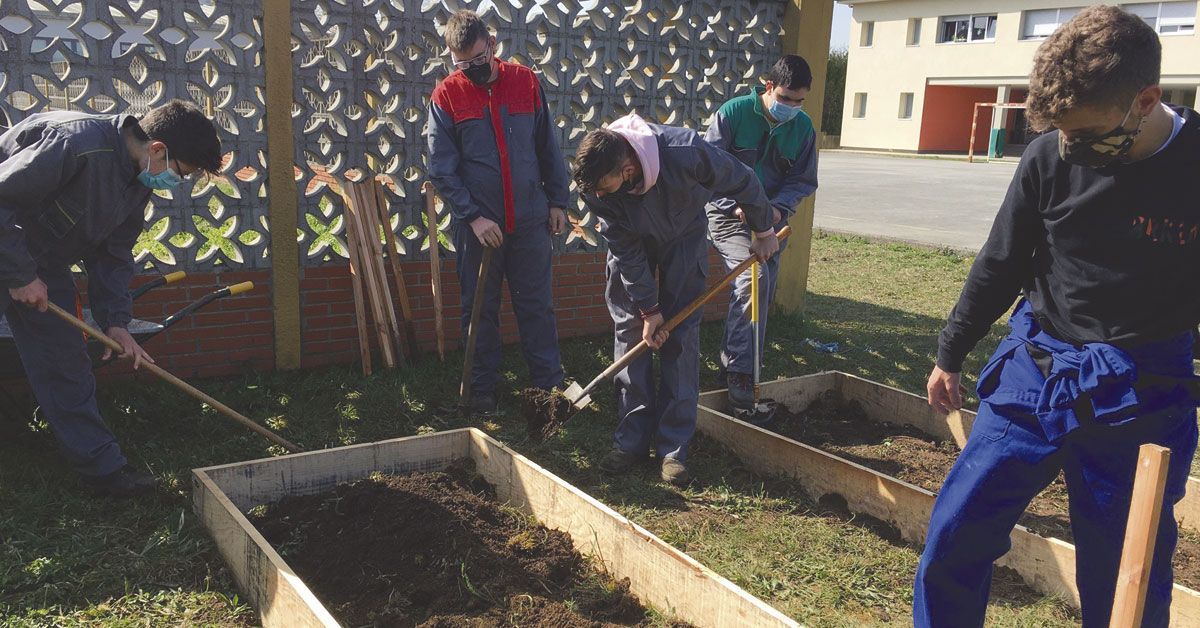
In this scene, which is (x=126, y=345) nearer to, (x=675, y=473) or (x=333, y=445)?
(x=333, y=445)

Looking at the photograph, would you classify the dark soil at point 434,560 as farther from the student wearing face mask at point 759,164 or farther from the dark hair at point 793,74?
the dark hair at point 793,74

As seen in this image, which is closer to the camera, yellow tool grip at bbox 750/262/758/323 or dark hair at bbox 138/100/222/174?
dark hair at bbox 138/100/222/174

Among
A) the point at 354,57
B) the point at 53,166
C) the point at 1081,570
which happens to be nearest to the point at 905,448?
the point at 1081,570

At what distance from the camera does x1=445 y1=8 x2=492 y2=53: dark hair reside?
482 cm

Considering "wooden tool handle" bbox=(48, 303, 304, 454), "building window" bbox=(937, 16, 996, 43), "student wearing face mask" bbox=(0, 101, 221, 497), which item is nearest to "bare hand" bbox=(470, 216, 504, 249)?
"wooden tool handle" bbox=(48, 303, 304, 454)

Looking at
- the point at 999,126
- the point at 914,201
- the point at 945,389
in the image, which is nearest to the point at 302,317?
the point at 945,389

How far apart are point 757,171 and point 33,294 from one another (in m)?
3.81

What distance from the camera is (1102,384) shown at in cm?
233

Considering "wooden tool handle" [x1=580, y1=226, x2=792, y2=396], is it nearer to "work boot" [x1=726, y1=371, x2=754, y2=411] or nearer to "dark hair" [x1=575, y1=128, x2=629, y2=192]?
"dark hair" [x1=575, y1=128, x2=629, y2=192]

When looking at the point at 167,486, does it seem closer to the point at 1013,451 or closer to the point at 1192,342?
the point at 1013,451

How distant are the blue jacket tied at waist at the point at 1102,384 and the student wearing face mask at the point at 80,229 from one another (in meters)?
2.99

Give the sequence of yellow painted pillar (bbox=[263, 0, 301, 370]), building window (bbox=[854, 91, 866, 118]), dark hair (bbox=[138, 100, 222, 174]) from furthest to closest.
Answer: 1. building window (bbox=[854, 91, 866, 118])
2. yellow painted pillar (bbox=[263, 0, 301, 370])
3. dark hair (bbox=[138, 100, 222, 174])

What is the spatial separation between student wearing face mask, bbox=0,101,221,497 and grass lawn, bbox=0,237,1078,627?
0.31m

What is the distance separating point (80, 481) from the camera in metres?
4.05
